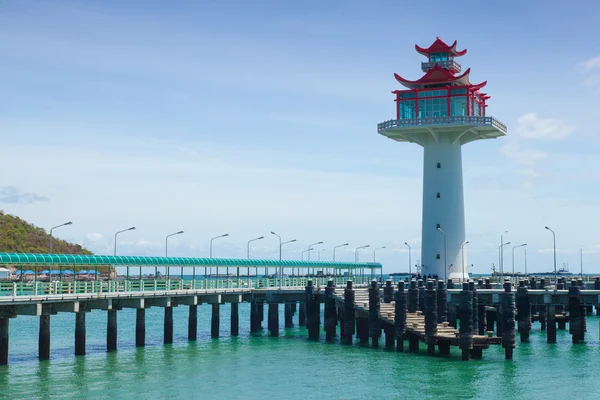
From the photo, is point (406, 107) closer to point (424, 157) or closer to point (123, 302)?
point (424, 157)

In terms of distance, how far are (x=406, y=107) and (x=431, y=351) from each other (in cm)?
3553

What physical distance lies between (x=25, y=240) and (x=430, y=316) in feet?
398

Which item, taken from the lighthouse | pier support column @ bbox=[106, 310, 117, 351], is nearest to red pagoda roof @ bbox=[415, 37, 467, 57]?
the lighthouse

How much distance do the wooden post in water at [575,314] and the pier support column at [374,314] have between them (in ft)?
51.1

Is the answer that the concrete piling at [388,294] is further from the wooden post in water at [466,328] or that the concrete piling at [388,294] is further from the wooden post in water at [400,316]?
the wooden post in water at [466,328]

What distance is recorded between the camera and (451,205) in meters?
89.0

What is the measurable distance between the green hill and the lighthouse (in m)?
88.4

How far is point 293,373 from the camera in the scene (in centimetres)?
5616

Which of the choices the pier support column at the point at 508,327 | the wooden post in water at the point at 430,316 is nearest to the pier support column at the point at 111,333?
the wooden post in water at the point at 430,316

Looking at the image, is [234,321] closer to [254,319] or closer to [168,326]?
[254,319]

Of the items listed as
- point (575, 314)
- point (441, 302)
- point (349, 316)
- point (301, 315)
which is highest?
point (441, 302)

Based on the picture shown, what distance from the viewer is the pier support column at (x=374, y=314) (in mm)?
68250

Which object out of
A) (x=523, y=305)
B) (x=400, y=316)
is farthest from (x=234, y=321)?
(x=523, y=305)

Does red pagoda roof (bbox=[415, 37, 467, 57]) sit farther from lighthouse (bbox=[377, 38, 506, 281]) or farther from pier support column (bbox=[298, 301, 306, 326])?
pier support column (bbox=[298, 301, 306, 326])
